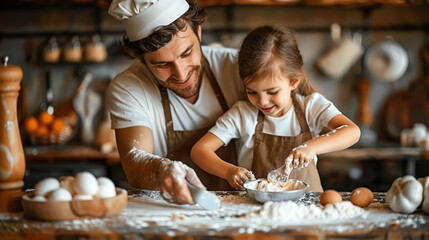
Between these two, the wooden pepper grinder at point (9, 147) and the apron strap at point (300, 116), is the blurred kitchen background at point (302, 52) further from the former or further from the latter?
the wooden pepper grinder at point (9, 147)

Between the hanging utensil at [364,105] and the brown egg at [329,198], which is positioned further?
the hanging utensil at [364,105]

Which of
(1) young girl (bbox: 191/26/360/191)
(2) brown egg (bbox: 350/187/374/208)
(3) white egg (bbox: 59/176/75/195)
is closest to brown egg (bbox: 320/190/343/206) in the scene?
(2) brown egg (bbox: 350/187/374/208)

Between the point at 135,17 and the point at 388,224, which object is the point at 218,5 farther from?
the point at 388,224

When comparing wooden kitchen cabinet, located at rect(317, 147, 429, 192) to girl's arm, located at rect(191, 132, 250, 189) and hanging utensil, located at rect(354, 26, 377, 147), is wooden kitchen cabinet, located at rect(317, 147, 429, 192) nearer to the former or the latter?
hanging utensil, located at rect(354, 26, 377, 147)

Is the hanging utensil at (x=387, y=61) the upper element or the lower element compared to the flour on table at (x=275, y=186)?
upper

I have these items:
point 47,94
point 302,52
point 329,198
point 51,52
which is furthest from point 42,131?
point 329,198

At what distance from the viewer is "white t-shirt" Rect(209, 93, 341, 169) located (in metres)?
1.79

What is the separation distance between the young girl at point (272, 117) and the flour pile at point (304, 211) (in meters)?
0.36

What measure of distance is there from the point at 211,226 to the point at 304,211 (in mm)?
240

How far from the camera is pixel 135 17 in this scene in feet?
5.55

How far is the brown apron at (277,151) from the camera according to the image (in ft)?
5.84

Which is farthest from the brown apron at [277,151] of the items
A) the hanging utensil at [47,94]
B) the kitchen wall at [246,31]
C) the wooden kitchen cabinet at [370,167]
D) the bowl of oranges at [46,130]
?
the hanging utensil at [47,94]

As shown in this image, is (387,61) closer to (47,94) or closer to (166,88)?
(166,88)

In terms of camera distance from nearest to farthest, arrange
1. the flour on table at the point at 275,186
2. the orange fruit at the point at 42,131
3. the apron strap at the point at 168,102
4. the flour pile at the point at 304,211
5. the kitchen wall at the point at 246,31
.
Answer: the flour pile at the point at 304,211 < the flour on table at the point at 275,186 < the apron strap at the point at 168,102 < the orange fruit at the point at 42,131 < the kitchen wall at the point at 246,31
